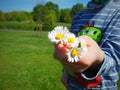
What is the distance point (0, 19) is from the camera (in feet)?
197

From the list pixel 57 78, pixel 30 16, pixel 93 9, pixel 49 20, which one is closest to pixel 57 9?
pixel 30 16

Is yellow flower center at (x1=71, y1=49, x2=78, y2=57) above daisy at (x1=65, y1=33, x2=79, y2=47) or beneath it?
beneath

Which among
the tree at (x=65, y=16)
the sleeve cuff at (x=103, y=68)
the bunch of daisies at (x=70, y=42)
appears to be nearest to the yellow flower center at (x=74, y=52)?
the bunch of daisies at (x=70, y=42)

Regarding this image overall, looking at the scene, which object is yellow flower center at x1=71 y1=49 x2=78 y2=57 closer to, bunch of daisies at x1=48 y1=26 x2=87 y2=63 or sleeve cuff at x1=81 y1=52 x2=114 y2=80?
bunch of daisies at x1=48 y1=26 x2=87 y2=63

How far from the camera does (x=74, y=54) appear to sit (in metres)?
0.95

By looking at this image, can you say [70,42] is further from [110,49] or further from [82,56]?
[110,49]

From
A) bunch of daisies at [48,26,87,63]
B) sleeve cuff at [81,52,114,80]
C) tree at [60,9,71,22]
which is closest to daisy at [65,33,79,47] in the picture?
bunch of daisies at [48,26,87,63]

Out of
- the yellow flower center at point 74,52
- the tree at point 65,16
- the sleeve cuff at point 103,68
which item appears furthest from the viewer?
the tree at point 65,16

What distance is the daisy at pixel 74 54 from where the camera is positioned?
956mm

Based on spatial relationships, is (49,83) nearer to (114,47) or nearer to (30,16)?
(114,47)

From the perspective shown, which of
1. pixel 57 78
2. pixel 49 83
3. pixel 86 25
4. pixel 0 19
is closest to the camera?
pixel 86 25

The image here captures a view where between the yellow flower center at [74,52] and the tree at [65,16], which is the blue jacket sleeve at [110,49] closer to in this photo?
the yellow flower center at [74,52]

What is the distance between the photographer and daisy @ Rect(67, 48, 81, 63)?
3.14ft

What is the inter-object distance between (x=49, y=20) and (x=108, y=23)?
43.2 metres
